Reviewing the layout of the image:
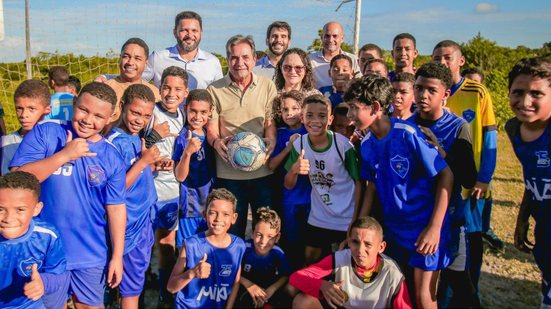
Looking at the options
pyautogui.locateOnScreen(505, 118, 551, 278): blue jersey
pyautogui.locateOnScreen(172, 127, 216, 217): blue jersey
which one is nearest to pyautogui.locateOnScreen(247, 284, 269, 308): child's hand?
pyautogui.locateOnScreen(172, 127, 216, 217): blue jersey

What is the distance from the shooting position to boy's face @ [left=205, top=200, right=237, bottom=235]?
11.7 feet

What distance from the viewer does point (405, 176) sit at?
307 centimetres

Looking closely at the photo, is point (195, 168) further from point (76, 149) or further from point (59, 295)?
point (59, 295)

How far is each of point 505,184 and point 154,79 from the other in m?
7.03

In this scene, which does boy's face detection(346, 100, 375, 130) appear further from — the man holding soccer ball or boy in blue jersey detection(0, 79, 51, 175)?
boy in blue jersey detection(0, 79, 51, 175)

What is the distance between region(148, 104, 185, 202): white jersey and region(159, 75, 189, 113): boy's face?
0.23ft

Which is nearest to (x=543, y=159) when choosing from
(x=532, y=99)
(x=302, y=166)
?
(x=532, y=99)

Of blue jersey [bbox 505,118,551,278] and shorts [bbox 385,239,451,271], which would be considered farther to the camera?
shorts [bbox 385,239,451,271]

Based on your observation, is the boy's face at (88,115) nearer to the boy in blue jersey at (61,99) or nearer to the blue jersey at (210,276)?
the blue jersey at (210,276)

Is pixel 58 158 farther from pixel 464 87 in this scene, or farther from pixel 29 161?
pixel 464 87

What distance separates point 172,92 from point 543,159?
281cm

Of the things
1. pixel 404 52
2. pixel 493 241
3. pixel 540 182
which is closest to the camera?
pixel 540 182

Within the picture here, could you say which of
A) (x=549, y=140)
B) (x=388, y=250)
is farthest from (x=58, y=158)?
(x=549, y=140)

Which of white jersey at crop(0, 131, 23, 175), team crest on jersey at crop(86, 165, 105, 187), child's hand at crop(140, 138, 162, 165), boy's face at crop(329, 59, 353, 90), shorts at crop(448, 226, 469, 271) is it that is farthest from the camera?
boy's face at crop(329, 59, 353, 90)
